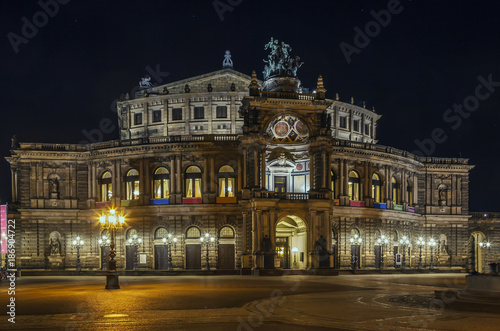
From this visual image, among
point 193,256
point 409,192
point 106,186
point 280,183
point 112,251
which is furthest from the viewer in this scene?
point 409,192

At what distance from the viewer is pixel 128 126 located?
82.4 m

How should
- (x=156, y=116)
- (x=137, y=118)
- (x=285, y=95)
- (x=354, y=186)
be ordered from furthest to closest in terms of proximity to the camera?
(x=137, y=118), (x=156, y=116), (x=354, y=186), (x=285, y=95)

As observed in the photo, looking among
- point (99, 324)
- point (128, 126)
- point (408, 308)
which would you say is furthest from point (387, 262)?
point (99, 324)

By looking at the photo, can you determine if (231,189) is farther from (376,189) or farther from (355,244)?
(376,189)

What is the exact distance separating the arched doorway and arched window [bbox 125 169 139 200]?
160 ft

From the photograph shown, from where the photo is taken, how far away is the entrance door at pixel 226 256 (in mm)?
69062

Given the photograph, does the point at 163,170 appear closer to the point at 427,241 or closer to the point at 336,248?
the point at 336,248

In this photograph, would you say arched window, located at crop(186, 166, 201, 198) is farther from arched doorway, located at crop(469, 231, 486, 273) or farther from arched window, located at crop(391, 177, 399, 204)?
arched doorway, located at crop(469, 231, 486, 273)

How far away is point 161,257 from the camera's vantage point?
7056 cm

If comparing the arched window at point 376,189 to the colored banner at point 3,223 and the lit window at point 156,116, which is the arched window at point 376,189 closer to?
the lit window at point 156,116

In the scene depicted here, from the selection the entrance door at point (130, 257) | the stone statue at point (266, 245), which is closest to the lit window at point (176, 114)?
the entrance door at point (130, 257)

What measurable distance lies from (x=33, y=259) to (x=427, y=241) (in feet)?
167

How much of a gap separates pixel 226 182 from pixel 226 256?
335 inches

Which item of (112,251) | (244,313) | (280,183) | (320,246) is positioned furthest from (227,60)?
(244,313)
